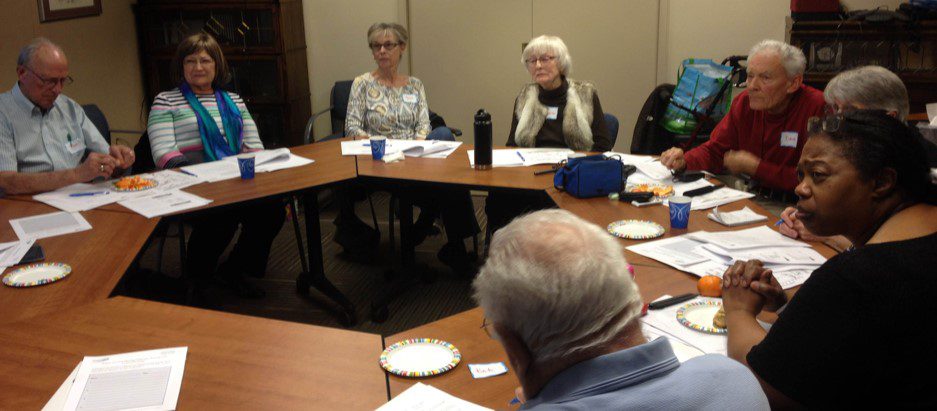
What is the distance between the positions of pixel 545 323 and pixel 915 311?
0.67 metres

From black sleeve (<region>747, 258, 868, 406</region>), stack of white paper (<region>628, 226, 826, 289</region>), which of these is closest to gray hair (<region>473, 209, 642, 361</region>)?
black sleeve (<region>747, 258, 868, 406</region>)

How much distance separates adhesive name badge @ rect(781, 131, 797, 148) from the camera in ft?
11.1

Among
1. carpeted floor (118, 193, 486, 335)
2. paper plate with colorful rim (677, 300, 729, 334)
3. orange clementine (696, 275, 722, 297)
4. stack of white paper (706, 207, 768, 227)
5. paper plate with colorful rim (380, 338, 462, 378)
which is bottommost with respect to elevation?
carpeted floor (118, 193, 486, 335)

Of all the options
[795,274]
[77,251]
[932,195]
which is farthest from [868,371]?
[77,251]

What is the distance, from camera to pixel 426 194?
430cm

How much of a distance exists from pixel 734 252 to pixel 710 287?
347 mm

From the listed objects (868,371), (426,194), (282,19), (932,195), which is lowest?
(426,194)

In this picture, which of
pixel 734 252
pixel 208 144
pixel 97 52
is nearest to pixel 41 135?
pixel 208 144

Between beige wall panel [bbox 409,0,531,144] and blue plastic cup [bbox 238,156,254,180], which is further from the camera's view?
beige wall panel [bbox 409,0,531,144]

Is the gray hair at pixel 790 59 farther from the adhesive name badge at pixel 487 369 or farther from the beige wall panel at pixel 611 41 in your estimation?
the beige wall panel at pixel 611 41

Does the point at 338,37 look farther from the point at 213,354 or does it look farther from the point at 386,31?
the point at 213,354

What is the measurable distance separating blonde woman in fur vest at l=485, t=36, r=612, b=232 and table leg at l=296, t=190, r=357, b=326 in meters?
0.87

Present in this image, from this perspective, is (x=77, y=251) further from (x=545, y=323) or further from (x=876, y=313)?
(x=876, y=313)

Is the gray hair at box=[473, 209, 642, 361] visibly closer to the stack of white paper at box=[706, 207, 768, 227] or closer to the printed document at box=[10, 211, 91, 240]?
the stack of white paper at box=[706, 207, 768, 227]
